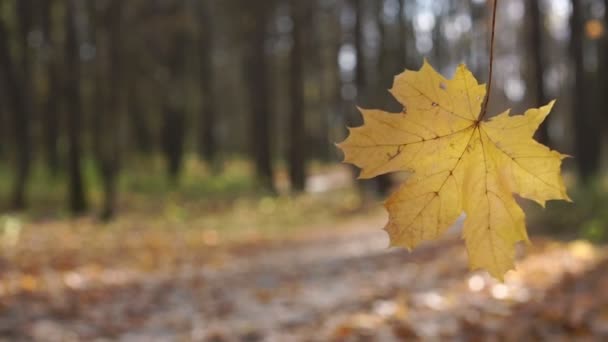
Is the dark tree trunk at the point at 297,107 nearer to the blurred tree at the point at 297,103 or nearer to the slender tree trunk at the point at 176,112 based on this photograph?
the blurred tree at the point at 297,103

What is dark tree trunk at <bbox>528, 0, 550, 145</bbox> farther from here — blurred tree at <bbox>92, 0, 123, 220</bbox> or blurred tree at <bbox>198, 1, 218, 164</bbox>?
blurred tree at <bbox>198, 1, 218, 164</bbox>

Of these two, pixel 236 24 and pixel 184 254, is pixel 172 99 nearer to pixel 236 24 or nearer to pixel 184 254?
pixel 236 24

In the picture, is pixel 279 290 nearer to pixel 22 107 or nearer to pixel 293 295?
pixel 293 295

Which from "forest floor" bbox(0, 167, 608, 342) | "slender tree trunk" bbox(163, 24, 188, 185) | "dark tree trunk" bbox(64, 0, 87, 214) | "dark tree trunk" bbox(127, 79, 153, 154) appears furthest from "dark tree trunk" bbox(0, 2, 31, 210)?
"dark tree trunk" bbox(127, 79, 153, 154)

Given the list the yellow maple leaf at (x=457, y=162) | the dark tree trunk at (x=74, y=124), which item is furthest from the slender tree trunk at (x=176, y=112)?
the yellow maple leaf at (x=457, y=162)

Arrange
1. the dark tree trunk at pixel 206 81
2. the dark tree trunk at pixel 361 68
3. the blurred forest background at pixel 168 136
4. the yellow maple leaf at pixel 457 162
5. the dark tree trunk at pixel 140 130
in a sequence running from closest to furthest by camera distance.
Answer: the yellow maple leaf at pixel 457 162
the blurred forest background at pixel 168 136
the dark tree trunk at pixel 361 68
the dark tree trunk at pixel 140 130
the dark tree trunk at pixel 206 81

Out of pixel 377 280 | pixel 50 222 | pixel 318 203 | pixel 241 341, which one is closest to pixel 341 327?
pixel 241 341
